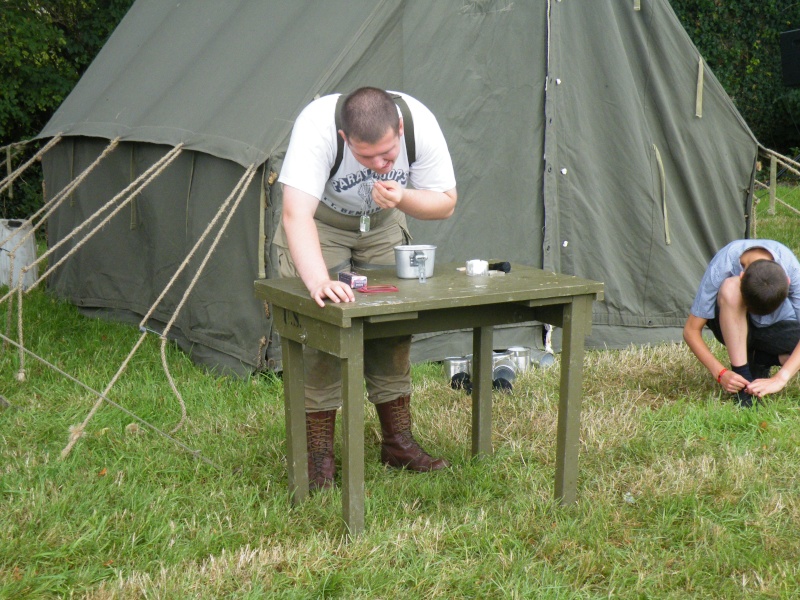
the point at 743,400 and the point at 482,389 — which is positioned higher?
the point at 482,389

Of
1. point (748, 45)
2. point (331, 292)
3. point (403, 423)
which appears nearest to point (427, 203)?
point (331, 292)

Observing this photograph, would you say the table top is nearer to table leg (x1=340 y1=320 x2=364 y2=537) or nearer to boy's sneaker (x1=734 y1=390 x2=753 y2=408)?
Result: table leg (x1=340 y1=320 x2=364 y2=537)

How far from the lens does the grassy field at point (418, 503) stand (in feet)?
8.92

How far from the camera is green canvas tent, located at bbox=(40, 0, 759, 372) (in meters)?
4.60

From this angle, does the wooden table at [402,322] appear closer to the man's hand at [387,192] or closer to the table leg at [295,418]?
the table leg at [295,418]

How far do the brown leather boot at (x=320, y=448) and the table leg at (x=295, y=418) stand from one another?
145mm

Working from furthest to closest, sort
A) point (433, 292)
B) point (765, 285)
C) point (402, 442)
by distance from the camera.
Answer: point (765, 285) → point (402, 442) → point (433, 292)

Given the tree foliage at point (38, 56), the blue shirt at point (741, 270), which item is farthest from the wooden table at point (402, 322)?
the tree foliage at point (38, 56)

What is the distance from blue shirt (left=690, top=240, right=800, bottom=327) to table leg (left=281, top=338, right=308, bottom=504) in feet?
6.67

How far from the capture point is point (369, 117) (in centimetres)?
282

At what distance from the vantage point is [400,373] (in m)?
3.52

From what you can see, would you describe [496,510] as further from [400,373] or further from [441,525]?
[400,373]

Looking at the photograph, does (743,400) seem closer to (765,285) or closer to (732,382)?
(732,382)

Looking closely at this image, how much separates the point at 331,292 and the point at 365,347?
696 millimetres
